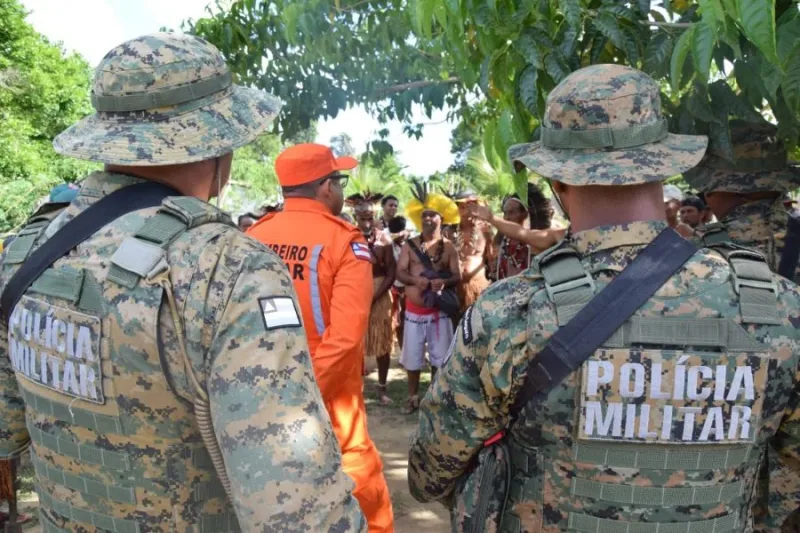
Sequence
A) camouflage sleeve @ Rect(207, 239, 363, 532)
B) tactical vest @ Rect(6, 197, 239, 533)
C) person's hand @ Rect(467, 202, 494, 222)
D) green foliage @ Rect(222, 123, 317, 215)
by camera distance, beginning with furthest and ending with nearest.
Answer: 1. green foliage @ Rect(222, 123, 317, 215)
2. person's hand @ Rect(467, 202, 494, 222)
3. tactical vest @ Rect(6, 197, 239, 533)
4. camouflage sleeve @ Rect(207, 239, 363, 532)

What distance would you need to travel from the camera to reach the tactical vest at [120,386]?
1.45 meters

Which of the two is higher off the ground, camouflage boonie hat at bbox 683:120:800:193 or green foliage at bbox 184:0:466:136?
green foliage at bbox 184:0:466:136

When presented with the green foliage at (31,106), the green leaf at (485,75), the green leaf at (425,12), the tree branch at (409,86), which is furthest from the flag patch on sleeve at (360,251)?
the green foliage at (31,106)

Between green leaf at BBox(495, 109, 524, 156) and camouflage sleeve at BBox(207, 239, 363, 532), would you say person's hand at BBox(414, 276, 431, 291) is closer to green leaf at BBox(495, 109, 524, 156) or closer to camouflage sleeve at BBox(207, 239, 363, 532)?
green leaf at BBox(495, 109, 524, 156)

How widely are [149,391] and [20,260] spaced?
503 mm

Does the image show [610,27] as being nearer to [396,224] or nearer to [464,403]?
[464,403]

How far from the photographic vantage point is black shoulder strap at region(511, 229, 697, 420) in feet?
5.23

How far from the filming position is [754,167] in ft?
9.64

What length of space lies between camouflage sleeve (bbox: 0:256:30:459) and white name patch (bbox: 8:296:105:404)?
228 millimetres

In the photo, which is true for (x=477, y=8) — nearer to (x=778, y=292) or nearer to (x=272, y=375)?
(x=778, y=292)

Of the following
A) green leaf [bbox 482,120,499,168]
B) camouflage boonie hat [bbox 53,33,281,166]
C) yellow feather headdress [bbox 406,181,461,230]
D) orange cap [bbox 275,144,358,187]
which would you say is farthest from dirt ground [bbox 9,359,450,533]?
camouflage boonie hat [bbox 53,33,281,166]

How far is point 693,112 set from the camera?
2.29 m

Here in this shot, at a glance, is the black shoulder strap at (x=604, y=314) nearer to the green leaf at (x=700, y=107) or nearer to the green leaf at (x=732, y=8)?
the green leaf at (x=732, y=8)

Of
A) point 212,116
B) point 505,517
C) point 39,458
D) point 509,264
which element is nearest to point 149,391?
point 39,458
